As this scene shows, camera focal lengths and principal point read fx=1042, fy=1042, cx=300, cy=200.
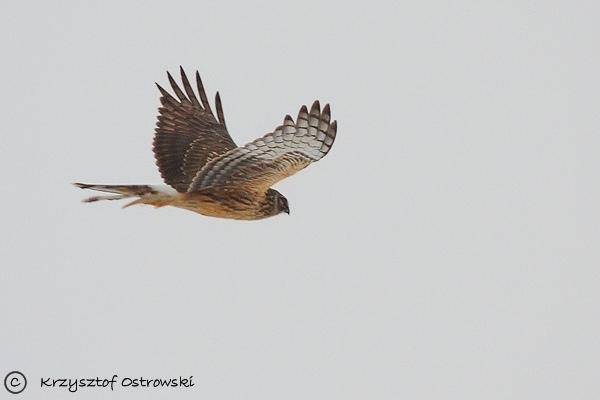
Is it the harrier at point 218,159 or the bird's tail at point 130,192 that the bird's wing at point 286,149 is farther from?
the bird's tail at point 130,192

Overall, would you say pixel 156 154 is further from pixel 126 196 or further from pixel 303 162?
pixel 303 162

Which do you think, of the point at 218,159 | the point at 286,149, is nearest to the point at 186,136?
the point at 218,159

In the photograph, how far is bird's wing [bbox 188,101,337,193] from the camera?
9062 mm


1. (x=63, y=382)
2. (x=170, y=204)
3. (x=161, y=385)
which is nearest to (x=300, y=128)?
(x=170, y=204)

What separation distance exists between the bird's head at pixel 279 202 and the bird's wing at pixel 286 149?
714mm

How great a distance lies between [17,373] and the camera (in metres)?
12.9

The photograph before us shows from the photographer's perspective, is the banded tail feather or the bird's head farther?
the bird's head

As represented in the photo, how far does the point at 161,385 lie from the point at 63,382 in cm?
141

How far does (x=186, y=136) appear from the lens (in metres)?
10.9

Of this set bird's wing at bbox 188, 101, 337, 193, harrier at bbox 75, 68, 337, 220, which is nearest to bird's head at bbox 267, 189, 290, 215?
harrier at bbox 75, 68, 337, 220

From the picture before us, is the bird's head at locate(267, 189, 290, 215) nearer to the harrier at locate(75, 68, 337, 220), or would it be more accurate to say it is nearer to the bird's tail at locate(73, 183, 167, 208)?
the harrier at locate(75, 68, 337, 220)

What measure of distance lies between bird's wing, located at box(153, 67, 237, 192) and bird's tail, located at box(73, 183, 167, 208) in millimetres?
451

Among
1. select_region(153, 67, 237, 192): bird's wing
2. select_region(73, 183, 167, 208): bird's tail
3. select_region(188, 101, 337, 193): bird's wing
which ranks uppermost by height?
select_region(153, 67, 237, 192): bird's wing

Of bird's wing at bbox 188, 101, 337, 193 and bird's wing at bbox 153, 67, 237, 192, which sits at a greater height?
bird's wing at bbox 153, 67, 237, 192
